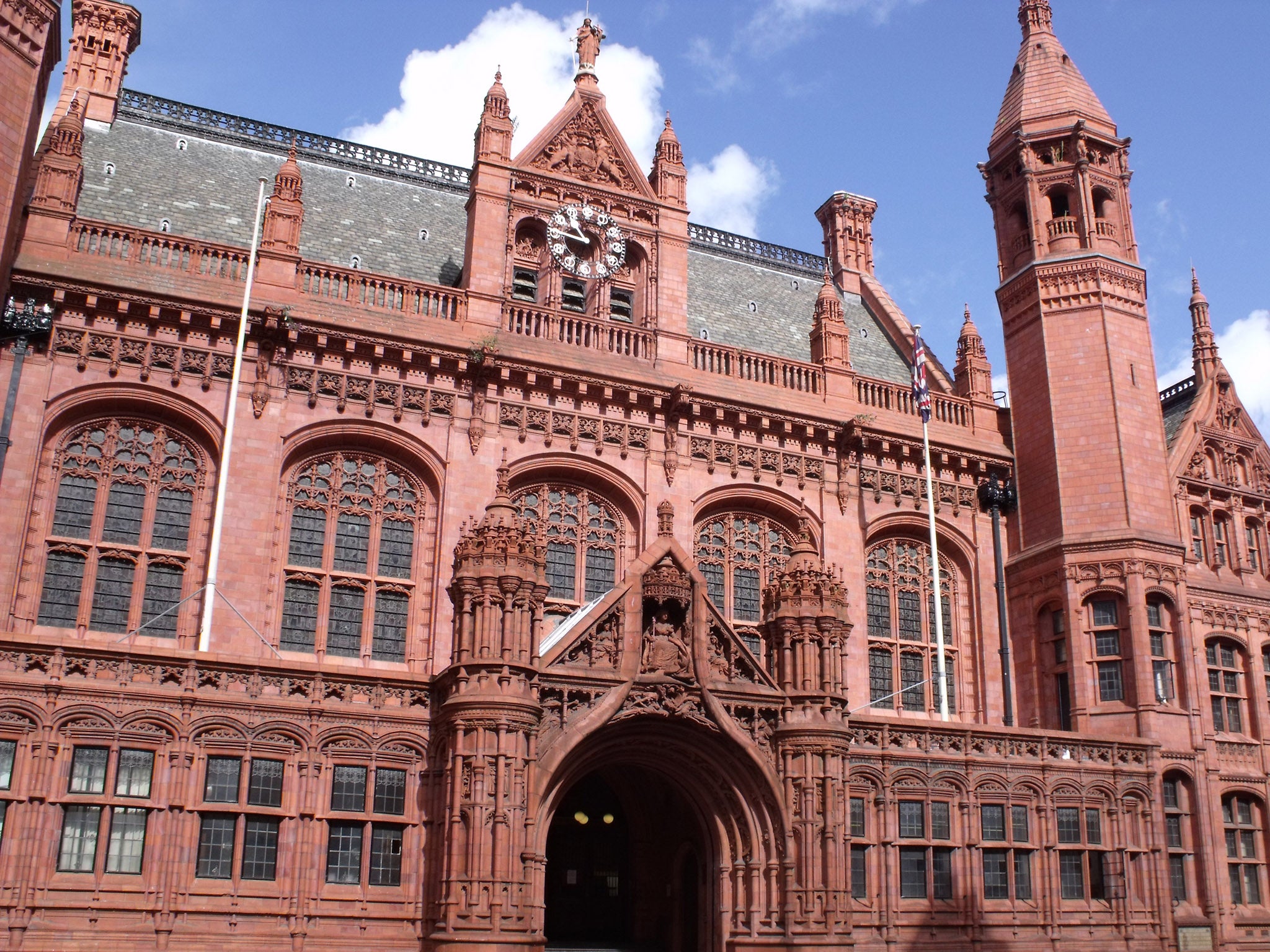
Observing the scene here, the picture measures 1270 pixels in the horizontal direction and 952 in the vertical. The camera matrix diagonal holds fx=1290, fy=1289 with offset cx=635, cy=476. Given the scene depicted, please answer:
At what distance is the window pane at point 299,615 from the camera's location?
2952cm

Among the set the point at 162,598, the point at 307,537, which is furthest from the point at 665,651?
the point at 162,598

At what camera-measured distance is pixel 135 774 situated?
77.0 feet

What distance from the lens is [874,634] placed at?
3544 centimetres

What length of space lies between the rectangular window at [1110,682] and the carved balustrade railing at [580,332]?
14894 mm

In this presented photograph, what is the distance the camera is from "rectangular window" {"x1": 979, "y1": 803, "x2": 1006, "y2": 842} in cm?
3042

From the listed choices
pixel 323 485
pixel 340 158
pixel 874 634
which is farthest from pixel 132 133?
pixel 874 634

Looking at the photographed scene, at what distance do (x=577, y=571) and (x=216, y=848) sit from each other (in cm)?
1176

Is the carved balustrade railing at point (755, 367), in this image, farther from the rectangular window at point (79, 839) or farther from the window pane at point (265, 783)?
the rectangular window at point (79, 839)

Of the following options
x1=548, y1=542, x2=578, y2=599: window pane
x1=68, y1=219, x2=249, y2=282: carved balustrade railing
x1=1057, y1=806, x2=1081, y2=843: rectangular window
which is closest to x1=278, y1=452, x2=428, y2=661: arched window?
x1=548, y1=542, x2=578, y2=599: window pane

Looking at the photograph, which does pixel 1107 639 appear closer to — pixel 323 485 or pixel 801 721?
pixel 801 721

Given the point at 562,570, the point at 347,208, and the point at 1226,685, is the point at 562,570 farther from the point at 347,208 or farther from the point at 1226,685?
the point at 1226,685

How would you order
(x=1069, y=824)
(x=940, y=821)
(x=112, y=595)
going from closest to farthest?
(x=112, y=595)
(x=940, y=821)
(x=1069, y=824)

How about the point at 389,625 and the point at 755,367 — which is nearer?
the point at 389,625

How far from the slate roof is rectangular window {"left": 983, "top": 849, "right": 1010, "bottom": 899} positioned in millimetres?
16003
